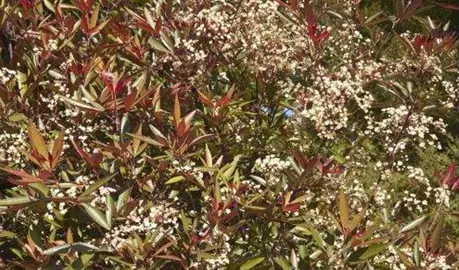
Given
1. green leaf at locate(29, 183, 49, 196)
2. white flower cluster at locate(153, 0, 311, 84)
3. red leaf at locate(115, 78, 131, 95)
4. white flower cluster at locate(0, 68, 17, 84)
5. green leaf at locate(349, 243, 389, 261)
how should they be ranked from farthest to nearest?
white flower cluster at locate(153, 0, 311, 84) < white flower cluster at locate(0, 68, 17, 84) < red leaf at locate(115, 78, 131, 95) < green leaf at locate(349, 243, 389, 261) < green leaf at locate(29, 183, 49, 196)

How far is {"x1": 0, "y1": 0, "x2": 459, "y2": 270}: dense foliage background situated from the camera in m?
2.32

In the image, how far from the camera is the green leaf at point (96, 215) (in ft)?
7.22

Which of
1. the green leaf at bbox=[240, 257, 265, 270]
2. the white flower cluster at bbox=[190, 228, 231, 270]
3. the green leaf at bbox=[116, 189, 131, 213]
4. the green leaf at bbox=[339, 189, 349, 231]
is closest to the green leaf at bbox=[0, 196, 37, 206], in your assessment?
the green leaf at bbox=[116, 189, 131, 213]

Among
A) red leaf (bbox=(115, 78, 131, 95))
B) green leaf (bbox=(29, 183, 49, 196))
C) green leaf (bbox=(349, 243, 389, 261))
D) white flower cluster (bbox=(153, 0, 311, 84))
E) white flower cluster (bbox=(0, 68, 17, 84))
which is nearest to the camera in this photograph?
green leaf (bbox=(29, 183, 49, 196))

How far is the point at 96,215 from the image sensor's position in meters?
2.21

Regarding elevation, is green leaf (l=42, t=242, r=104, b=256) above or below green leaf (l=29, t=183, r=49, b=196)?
below

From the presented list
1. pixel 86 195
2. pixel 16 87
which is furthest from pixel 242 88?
pixel 86 195

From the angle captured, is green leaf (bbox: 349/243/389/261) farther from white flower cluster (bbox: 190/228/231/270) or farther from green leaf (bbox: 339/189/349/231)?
white flower cluster (bbox: 190/228/231/270)

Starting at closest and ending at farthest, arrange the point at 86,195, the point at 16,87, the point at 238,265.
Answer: the point at 86,195 → the point at 238,265 → the point at 16,87

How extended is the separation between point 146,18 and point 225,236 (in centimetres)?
119

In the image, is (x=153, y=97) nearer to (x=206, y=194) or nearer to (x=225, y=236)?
(x=206, y=194)

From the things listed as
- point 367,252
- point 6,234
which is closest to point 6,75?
point 6,234

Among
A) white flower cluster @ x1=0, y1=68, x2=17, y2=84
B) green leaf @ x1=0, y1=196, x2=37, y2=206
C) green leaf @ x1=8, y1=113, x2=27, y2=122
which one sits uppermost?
white flower cluster @ x1=0, y1=68, x2=17, y2=84

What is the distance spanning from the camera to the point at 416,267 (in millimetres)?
2240
